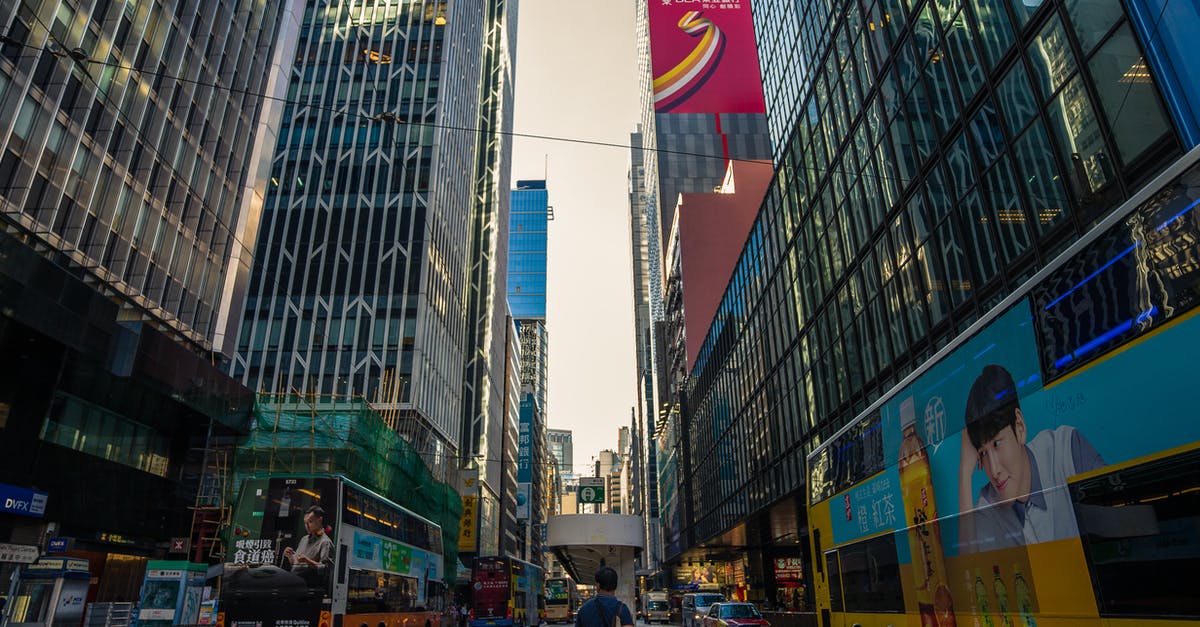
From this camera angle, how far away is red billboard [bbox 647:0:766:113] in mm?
84188

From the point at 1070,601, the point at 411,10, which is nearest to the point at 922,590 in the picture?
the point at 1070,601

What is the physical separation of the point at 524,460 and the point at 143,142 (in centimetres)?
9391

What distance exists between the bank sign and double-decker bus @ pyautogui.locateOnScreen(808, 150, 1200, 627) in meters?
19.5

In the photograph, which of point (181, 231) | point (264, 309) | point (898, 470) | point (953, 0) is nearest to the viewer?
point (898, 470)

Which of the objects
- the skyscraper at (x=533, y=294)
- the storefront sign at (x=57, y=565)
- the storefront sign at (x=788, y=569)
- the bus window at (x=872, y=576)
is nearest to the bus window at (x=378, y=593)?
the storefront sign at (x=57, y=565)

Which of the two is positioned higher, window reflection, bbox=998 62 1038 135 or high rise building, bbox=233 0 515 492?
high rise building, bbox=233 0 515 492

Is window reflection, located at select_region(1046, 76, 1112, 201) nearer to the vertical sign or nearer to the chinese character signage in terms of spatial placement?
the chinese character signage

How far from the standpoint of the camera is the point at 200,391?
947 inches

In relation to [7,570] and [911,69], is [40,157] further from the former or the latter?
[911,69]

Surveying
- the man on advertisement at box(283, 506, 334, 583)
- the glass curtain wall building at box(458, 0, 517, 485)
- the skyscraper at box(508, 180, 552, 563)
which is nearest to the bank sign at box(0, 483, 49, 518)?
the man on advertisement at box(283, 506, 334, 583)

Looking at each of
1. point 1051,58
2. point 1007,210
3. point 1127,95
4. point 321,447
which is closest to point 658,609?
point 321,447

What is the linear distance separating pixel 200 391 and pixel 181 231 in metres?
8.53

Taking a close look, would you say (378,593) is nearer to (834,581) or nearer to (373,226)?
(834,581)

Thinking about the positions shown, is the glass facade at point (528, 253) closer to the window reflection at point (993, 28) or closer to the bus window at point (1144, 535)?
the window reflection at point (993, 28)
